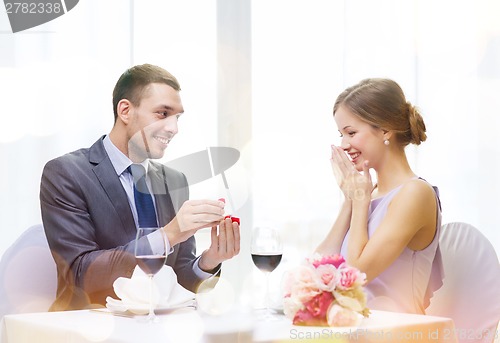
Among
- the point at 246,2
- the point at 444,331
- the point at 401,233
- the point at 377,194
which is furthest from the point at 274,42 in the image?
the point at 444,331

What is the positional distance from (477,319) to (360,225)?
16.1 inches

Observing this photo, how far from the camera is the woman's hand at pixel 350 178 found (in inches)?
83.4

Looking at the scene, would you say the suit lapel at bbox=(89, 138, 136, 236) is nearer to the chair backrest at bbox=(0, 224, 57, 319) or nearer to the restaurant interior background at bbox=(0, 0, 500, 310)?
the chair backrest at bbox=(0, 224, 57, 319)

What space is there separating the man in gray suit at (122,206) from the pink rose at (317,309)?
0.47 m

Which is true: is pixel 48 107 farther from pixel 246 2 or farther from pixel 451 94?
pixel 451 94

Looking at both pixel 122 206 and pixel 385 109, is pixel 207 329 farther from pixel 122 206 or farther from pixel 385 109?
pixel 385 109

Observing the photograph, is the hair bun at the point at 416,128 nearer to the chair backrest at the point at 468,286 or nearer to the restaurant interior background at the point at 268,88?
the chair backrest at the point at 468,286

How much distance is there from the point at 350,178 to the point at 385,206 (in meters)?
0.17

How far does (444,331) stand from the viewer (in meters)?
1.42

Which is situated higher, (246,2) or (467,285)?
(246,2)

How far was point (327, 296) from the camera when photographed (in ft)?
4.31

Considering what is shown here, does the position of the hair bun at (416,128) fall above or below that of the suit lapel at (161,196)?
above

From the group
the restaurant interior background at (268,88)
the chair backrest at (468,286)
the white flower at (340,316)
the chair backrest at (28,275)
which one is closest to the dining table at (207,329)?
the white flower at (340,316)

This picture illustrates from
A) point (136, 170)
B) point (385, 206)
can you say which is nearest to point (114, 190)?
point (136, 170)
